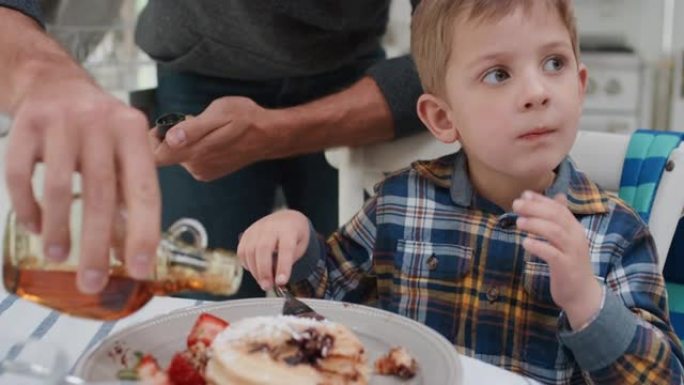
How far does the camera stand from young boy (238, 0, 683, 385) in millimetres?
940

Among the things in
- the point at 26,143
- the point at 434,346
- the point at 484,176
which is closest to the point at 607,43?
the point at 484,176

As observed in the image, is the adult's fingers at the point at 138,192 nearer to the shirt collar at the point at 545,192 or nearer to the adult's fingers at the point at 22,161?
the adult's fingers at the point at 22,161

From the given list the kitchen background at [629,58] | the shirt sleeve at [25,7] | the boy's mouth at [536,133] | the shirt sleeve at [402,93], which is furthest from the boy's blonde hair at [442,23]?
the kitchen background at [629,58]

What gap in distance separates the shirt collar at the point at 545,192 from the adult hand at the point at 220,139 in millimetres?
302

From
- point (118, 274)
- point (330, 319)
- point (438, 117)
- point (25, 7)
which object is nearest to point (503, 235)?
point (438, 117)

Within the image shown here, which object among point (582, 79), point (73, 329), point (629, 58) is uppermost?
point (629, 58)

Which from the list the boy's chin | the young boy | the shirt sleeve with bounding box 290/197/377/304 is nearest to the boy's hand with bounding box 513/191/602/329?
the young boy

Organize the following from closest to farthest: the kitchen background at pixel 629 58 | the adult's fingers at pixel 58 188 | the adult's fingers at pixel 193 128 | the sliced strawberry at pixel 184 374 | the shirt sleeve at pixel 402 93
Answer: the adult's fingers at pixel 58 188 < the sliced strawberry at pixel 184 374 < the adult's fingers at pixel 193 128 < the shirt sleeve at pixel 402 93 < the kitchen background at pixel 629 58

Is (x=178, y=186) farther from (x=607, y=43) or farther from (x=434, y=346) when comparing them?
(x=607, y=43)

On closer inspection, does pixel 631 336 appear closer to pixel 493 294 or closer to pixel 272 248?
Answer: pixel 493 294

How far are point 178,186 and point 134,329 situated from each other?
2.71 ft

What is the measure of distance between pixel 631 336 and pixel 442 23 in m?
0.43

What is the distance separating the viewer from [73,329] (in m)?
0.96

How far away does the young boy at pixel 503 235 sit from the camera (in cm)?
94
